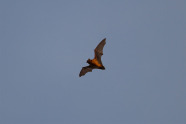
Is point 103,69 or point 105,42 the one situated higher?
point 105,42

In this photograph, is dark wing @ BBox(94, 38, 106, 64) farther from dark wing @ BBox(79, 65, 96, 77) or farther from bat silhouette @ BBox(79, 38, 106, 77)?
dark wing @ BBox(79, 65, 96, 77)

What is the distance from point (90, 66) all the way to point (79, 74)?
323cm

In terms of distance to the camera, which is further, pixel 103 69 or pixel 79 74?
pixel 79 74

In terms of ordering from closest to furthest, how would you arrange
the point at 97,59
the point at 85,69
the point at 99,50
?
the point at 97,59 → the point at 99,50 → the point at 85,69

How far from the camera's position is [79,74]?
53.0 meters

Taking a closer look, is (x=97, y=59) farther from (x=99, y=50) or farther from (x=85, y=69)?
(x=85, y=69)

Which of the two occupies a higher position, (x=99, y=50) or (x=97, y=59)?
(x=99, y=50)

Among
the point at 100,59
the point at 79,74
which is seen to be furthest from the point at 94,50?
the point at 79,74

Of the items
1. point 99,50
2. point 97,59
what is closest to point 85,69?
point 97,59

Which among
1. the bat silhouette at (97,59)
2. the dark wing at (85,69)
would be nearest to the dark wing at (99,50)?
the bat silhouette at (97,59)

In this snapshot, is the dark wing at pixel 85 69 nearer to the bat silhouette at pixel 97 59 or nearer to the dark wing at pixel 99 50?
the bat silhouette at pixel 97 59

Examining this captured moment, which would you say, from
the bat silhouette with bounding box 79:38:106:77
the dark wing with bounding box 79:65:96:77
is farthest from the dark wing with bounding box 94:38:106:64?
the dark wing with bounding box 79:65:96:77

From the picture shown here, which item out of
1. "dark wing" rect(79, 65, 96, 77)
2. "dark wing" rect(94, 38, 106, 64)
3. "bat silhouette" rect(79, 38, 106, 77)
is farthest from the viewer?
"dark wing" rect(79, 65, 96, 77)

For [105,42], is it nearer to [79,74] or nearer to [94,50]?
[94,50]
